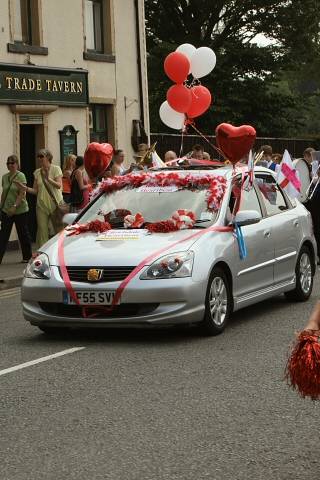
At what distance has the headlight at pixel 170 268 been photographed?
957 centimetres

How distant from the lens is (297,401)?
716 cm

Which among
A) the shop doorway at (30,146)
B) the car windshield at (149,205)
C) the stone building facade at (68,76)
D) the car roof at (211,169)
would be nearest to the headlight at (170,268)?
the car windshield at (149,205)

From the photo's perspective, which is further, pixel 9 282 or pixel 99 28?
pixel 99 28

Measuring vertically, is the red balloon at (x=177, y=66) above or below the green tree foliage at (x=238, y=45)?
below

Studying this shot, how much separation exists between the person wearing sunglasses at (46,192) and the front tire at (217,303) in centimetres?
884

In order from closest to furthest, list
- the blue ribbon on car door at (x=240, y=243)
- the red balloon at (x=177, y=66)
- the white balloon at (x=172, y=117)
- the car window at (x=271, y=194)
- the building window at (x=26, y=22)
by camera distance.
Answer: the blue ribbon on car door at (x=240, y=243), the car window at (x=271, y=194), the red balloon at (x=177, y=66), the white balloon at (x=172, y=117), the building window at (x=26, y=22)

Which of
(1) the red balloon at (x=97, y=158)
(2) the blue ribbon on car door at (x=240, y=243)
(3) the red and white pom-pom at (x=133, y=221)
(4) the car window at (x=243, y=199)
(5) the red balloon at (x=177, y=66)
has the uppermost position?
(5) the red balloon at (x=177, y=66)

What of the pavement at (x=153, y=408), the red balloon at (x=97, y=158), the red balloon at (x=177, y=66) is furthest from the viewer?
the red balloon at (x=177, y=66)

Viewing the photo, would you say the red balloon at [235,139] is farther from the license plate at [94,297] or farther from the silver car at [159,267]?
the license plate at [94,297]

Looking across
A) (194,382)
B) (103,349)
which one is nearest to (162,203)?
(103,349)

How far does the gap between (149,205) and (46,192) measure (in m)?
8.39

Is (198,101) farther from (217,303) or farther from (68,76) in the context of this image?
(68,76)

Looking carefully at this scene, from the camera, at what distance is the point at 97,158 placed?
1220cm

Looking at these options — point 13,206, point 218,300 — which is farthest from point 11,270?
point 218,300
